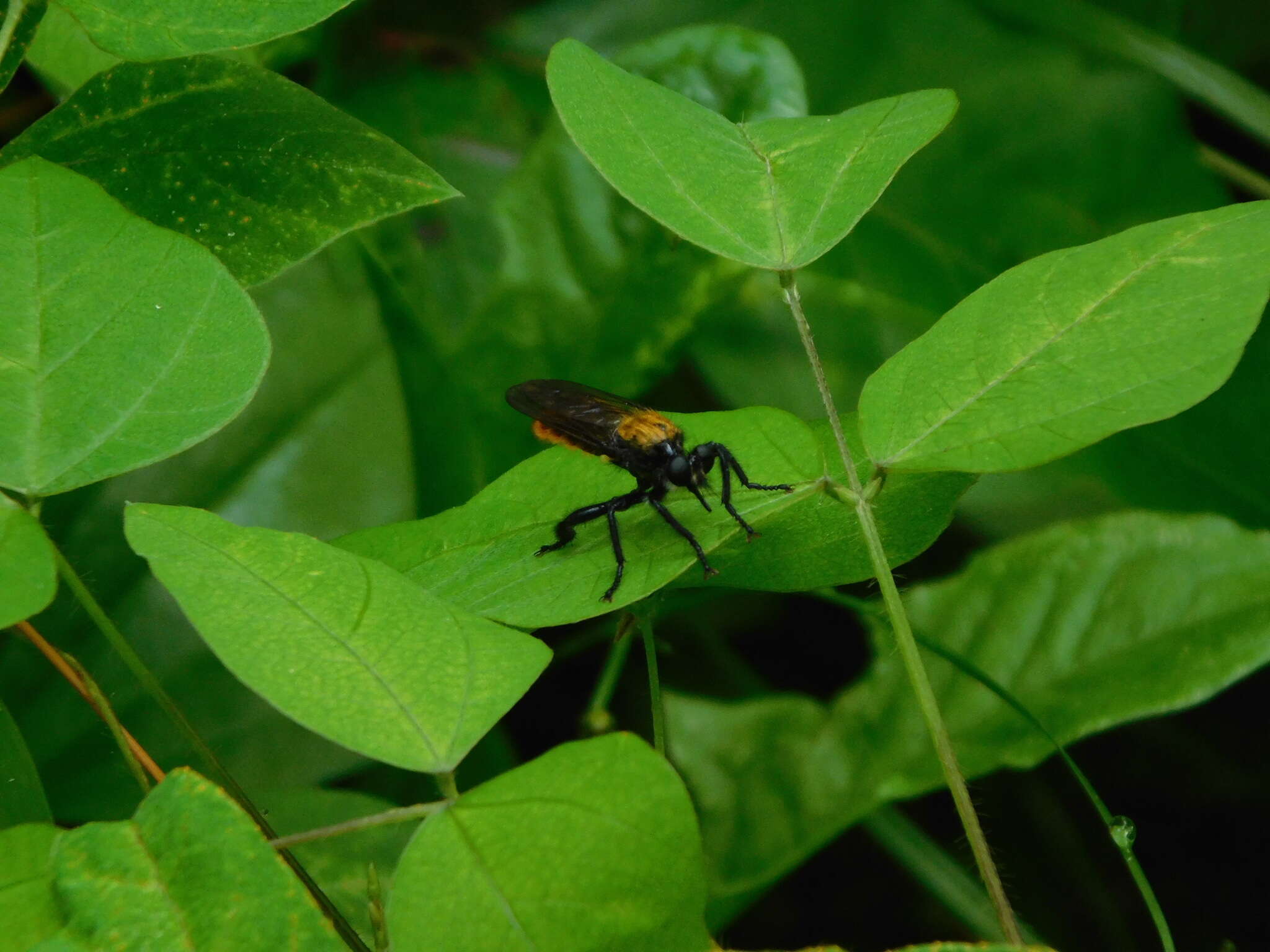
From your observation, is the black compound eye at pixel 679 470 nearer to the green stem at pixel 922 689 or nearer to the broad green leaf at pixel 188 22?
the green stem at pixel 922 689

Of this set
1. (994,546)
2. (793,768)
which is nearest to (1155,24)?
(994,546)

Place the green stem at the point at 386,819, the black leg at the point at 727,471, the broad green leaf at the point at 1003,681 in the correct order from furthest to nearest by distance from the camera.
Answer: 1. the broad green leaf at the point at 1003,681
2. the black leg at the point at 727,471
3. the green stem at the point at 386,819

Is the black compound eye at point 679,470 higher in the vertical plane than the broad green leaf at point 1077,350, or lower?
lower

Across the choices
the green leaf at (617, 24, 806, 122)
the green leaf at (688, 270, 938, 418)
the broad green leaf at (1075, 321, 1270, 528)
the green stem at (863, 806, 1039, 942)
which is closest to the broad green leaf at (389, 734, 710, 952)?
the green stem at (863, 806, 1039, 942)

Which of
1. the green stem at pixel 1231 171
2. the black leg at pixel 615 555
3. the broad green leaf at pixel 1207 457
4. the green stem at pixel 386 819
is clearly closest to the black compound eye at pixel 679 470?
the black leg at pixel 615 555

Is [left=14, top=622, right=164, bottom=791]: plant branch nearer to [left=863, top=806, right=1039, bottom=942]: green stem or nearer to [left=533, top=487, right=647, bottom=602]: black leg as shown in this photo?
[left=533, top=487, right=647, bottom=602]: black leg

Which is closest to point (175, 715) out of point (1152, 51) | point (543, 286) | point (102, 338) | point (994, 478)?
point (102, 338)
